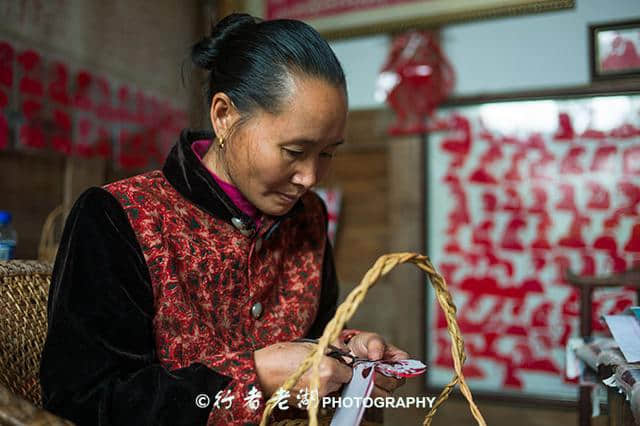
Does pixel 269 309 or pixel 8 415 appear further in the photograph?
pixel 269 309

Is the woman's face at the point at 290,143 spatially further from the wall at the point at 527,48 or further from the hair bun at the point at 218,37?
the wall at the point at 527,48

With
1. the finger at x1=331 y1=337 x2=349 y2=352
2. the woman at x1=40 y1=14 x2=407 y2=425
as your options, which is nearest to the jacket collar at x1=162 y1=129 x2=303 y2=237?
the woman at x1=40 y1=14 x2=407 y2=425

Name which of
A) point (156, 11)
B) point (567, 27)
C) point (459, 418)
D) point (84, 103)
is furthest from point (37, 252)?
point (567, 27)

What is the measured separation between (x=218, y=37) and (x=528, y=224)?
1825 mm

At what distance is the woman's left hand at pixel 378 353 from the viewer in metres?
0.79

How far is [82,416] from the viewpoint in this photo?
752mm

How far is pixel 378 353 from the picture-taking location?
35.1 inches

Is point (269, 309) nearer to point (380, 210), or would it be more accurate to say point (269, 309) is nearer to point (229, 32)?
point (229, 32)

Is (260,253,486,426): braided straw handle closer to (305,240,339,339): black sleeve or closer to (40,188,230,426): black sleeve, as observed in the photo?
(40,188,230,426): black sleeve

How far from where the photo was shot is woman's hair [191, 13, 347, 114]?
908 mm

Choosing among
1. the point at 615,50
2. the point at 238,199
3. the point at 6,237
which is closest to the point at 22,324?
the point at 238,199

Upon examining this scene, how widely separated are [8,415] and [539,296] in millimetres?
2192

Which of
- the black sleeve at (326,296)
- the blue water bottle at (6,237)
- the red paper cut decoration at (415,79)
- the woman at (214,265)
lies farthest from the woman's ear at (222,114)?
the red paper cut decoration at (415,79)

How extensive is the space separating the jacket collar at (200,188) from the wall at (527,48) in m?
1.83
